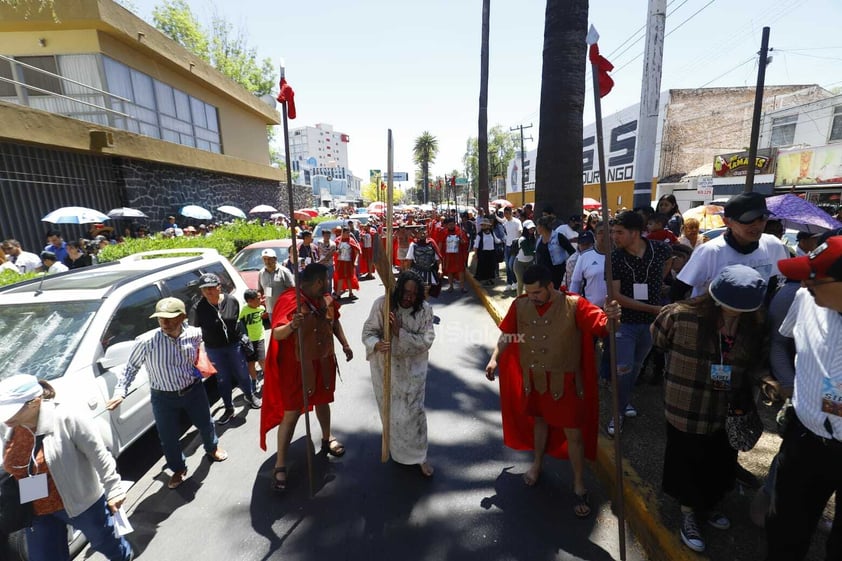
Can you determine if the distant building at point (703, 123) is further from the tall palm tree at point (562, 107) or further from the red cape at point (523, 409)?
the red cape at point (523, 409)

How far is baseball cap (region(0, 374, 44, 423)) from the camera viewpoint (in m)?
1.96

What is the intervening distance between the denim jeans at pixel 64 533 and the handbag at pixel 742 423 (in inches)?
145

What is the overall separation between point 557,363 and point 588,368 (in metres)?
0.29

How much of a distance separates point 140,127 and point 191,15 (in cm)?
2163

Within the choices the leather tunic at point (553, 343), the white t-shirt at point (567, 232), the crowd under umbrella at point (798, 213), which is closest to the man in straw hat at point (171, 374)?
the leather tunic at point (553, 343)

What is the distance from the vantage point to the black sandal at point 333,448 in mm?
3781

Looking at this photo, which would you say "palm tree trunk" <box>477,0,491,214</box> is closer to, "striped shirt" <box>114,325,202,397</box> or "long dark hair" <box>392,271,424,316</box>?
"long dark hair" <box>392,271,424,316</box>

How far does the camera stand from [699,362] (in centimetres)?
234

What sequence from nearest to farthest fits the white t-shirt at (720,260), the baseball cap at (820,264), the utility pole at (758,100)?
Result: the baseball cap at (820,264), the white t-shirt at (720,260), the utility pole at (758,100)

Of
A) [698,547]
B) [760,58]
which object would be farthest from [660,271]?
[760,58]

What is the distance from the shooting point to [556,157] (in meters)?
7.32

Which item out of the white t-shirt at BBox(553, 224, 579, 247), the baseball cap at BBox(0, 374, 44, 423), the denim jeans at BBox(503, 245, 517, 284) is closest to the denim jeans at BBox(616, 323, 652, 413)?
the white t-shirt at BBox(553, 224, 579, 247)

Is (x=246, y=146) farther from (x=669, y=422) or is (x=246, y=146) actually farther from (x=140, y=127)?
(x=669, y=422)

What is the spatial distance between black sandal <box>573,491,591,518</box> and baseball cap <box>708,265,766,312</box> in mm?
1748
